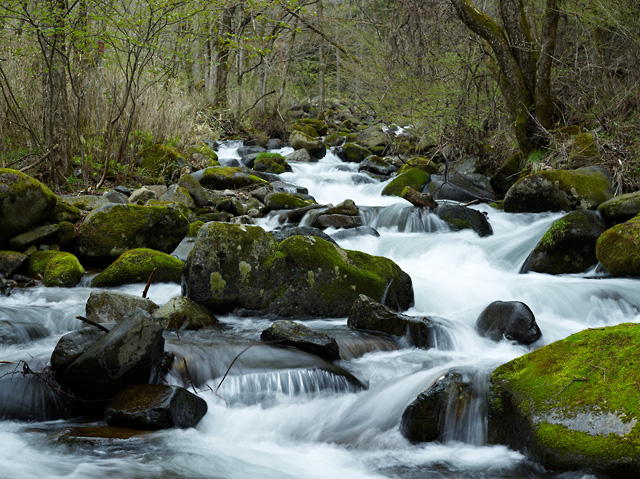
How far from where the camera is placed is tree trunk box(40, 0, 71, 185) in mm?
8070

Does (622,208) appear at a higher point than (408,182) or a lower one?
lower

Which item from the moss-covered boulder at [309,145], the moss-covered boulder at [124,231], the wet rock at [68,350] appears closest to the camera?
the wet rock at [68,350]

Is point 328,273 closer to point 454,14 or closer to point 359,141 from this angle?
point 454,14

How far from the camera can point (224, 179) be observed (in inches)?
453

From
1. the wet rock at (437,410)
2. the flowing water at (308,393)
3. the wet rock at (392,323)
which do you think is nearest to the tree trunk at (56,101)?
the flowing water at (308,393)

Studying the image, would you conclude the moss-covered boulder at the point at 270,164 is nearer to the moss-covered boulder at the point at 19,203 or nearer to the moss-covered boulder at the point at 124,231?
the moss-covered boulder at the point at 124,231

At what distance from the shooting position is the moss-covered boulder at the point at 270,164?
1466 centimetres

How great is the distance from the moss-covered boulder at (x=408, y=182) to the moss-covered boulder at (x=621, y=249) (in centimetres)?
576

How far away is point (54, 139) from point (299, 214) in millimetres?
4381

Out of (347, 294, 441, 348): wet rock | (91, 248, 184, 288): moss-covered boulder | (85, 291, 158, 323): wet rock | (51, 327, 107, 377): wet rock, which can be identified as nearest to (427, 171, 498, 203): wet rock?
(347, 294, 441, 348): wet rock

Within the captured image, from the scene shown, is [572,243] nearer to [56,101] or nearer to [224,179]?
[224,179]

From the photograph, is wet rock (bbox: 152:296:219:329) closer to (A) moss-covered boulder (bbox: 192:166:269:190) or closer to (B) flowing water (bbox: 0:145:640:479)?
(B) flowing water (bbox: 0:145:640:479)

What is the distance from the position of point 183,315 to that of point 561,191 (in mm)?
6279

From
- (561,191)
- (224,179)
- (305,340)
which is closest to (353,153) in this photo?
(224,179)
